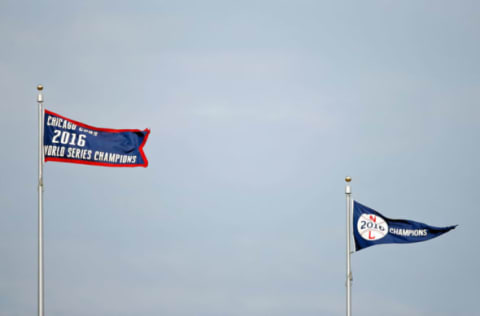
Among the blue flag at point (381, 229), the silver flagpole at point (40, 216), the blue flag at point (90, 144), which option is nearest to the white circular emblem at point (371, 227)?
the blue flag at point (381, 229)

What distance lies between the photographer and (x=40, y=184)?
119ft

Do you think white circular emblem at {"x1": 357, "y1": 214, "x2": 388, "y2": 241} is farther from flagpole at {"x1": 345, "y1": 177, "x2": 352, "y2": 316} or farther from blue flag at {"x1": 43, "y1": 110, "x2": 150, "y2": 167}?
blue flag at {"x1": 43, "y1": 110, "x2": 150, "y2": 167}

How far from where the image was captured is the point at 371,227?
42875mm

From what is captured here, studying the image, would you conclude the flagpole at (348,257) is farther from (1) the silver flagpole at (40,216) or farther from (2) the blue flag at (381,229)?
(1) the silver flagpole at (40,216)

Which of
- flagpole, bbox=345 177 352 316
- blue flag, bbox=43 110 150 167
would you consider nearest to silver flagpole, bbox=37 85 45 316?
blue flag, bbox=43 110 150 167

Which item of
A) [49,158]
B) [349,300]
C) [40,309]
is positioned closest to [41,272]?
[40,309]

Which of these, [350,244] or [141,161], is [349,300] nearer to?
[350,244]

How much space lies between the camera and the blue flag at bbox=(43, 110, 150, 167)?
3722 centimetres

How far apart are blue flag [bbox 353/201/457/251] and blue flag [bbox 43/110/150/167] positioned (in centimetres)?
1079

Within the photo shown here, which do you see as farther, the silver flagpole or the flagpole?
the flagpole

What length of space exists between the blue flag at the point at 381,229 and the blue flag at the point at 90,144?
35.4 feet

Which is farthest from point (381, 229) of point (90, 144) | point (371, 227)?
point (90, 144)

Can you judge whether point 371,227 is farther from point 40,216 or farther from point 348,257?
point 40,216

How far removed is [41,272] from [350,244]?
48.8 ft
